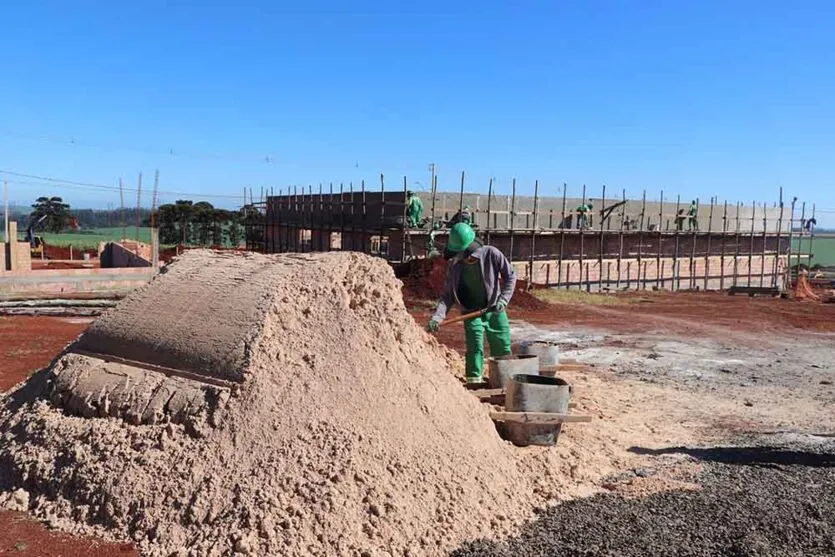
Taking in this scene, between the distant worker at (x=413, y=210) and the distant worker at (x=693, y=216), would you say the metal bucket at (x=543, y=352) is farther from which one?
the distant worker at (x=693, y=216)

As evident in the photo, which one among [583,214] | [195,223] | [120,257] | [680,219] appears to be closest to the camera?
[120,257]

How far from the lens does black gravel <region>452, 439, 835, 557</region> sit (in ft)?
12.8

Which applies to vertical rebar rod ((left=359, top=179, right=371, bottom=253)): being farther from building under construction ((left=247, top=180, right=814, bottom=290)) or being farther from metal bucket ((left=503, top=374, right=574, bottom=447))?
metal bucket ((left=503, top=374, right=574, bottom=447))

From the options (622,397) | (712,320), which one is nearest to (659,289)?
(712,320)

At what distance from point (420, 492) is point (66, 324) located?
10981 mm

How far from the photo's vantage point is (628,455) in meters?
5.66

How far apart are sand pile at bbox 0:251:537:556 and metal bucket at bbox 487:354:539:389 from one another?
3.00 feet

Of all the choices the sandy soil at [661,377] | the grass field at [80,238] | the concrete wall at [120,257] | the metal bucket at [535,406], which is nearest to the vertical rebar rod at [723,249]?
the sandy soil at [661,377]

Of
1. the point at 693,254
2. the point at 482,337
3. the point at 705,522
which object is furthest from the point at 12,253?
the point at 693,254

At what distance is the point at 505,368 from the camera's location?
6.16 metres

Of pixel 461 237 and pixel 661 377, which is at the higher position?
pixel 461 237

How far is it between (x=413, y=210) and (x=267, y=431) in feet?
53.5

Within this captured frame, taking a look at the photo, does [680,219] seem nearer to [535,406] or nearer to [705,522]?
[535,406]

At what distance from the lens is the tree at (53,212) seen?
159 ft
